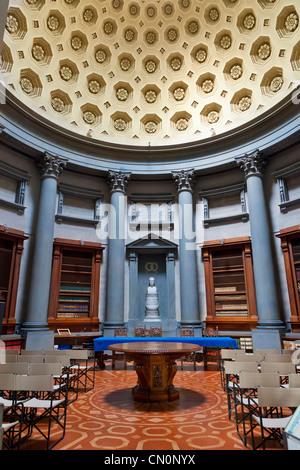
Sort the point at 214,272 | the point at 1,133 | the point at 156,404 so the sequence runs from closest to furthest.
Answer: the point at 156,404
the point at 1,133
the point at 214,272

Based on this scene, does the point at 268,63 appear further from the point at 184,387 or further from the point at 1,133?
the point at 184,387

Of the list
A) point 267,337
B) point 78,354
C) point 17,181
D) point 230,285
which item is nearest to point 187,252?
point 230,285

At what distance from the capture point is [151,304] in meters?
11.4

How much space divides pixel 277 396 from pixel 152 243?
31.9 feet

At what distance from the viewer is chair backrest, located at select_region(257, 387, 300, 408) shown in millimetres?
3012

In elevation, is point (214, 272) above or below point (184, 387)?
above

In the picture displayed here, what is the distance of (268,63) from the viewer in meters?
11.3

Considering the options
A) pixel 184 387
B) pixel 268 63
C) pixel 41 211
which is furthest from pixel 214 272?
pixel 268 63

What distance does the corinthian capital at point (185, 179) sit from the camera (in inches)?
494

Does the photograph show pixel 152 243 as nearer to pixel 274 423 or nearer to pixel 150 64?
pixel 150 64

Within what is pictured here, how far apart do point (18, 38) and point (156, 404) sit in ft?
42.7

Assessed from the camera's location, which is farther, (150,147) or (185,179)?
(150,147)

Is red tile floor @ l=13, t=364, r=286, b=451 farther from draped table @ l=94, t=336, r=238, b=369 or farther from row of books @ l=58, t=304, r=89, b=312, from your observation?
row of books @ l=58, t=304, r=89, b=312
